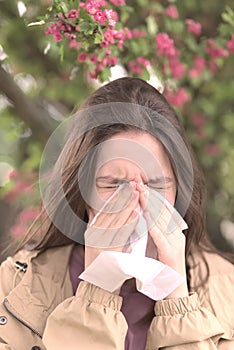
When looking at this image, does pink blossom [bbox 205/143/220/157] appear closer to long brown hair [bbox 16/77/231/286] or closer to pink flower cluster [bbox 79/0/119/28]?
long brown hair [bbox 16/77/231/286]

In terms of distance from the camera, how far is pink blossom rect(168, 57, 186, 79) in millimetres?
3152

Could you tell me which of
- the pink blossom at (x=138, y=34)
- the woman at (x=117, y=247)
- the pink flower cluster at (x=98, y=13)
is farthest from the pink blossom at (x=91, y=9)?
the pink blossom at (x=138, y=34)

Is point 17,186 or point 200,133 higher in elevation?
point 17,186

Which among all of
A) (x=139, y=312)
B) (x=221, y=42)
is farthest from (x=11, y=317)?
(x=221, y=42)

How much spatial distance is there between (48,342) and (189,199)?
588 millimetres

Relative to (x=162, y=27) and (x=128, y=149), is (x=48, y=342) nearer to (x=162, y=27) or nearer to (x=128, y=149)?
(x=128, y=149)

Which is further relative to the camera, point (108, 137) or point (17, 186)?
point (17, 186)

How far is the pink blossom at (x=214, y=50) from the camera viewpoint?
3083 millimetres

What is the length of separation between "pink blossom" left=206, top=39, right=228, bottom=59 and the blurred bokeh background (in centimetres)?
29

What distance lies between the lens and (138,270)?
221 centimetres

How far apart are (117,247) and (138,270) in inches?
4.0

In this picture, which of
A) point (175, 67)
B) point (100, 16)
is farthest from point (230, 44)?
point (100, 16)

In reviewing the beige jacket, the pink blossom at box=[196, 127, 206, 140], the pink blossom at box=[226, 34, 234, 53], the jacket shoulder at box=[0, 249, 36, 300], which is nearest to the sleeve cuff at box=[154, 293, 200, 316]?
the beige jacket

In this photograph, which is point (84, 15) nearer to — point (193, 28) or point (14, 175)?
point (193, 28)
